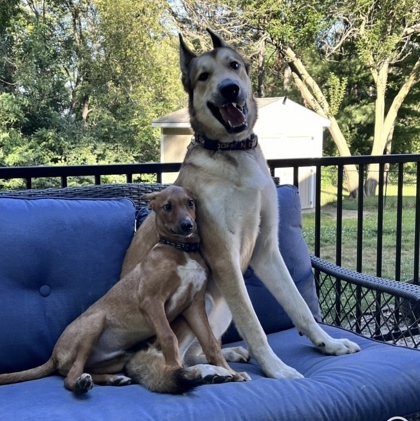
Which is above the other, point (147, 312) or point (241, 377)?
point (147, 312)

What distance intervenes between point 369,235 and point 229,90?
6756 mm

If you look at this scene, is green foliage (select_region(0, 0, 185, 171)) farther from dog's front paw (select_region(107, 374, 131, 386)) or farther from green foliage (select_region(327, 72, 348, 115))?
dog's front paw (select_region(107, 374, 131, 386))

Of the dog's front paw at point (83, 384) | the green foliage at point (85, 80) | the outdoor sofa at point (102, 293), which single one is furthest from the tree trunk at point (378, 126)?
the dog's front paw at point (83, 384)

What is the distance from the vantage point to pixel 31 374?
67.2 inches

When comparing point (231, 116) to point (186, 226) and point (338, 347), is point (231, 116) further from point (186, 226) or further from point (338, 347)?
point (338, 347)

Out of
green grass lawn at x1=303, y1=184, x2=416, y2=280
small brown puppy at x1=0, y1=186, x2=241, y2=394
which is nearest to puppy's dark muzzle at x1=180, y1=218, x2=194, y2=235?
small brown puppy at x1=0, y1=186, x2=241, y2=394

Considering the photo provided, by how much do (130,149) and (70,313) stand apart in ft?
44.3

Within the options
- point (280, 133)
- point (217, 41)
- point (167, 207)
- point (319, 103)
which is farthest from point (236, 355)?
point (319, 103)

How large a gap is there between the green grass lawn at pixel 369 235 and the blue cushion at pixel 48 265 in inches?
170

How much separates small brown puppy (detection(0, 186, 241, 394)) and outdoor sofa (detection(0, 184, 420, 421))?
0.09m

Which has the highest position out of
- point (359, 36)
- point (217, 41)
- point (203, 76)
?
point (359, 36)

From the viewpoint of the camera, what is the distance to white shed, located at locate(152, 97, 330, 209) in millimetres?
Answer: 12867

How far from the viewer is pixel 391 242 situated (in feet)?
25.0

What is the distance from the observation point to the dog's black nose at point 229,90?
1867 millimetres
